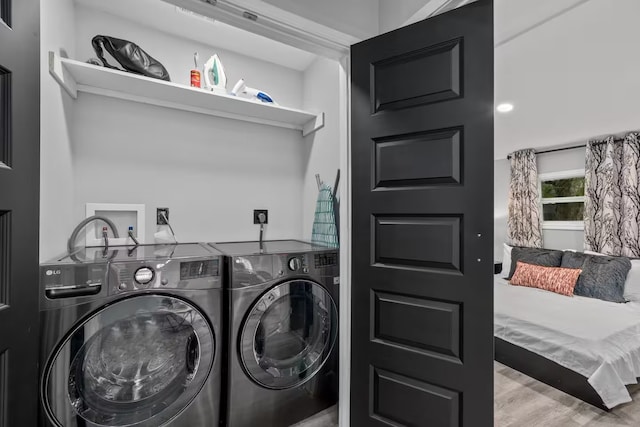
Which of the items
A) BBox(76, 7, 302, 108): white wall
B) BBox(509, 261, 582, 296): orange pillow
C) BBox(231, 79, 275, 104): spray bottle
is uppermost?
BBox(76, 7, 302, 108): white wall

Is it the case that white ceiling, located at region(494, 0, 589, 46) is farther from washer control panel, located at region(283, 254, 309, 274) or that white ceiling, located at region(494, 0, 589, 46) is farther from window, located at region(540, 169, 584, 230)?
washer control panel, located at region(283, 254, 309, 274)

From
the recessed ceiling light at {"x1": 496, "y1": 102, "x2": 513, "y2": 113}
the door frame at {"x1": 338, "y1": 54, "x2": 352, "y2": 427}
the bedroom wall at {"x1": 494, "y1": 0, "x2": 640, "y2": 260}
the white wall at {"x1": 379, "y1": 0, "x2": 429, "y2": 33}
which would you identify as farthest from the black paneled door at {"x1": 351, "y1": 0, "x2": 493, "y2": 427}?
the recessed ceiling light at {"x1": 496, "y1": 102, "x2": 513, "y2": 113}

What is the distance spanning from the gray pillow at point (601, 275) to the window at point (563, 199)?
17 centimetres

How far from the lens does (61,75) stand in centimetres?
141

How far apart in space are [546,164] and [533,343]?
1.18 m

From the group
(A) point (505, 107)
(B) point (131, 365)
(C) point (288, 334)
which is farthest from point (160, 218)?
(A) point (505, 107)

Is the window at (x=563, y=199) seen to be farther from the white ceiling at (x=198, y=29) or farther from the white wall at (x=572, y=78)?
the white ceiling at (x=198, y=29)

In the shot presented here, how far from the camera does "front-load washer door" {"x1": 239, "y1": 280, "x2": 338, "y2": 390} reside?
4.81 feet

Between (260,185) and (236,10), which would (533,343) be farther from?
(236,10)

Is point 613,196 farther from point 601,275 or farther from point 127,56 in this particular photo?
point 127,56

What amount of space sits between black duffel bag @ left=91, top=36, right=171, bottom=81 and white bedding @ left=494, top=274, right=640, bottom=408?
2880mm

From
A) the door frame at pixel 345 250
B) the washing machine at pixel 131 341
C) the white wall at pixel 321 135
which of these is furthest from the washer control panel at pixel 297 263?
the white wall at pixel 321 135

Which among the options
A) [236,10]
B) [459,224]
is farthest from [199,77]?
[459,224]

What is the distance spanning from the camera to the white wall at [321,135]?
2.07m
